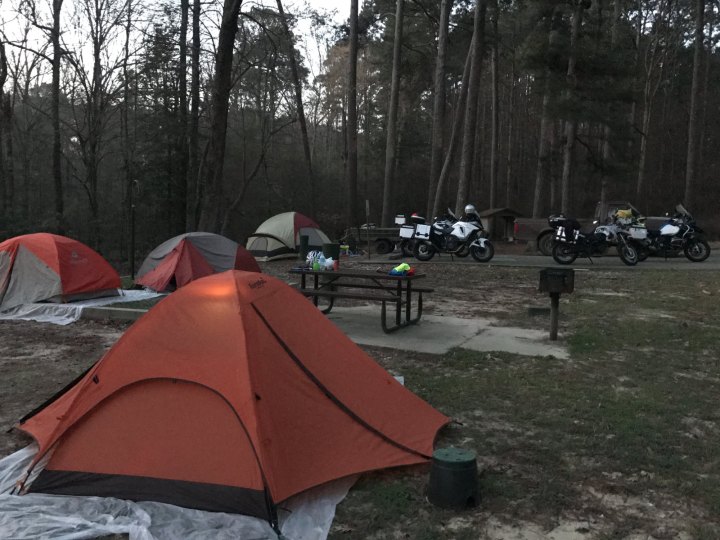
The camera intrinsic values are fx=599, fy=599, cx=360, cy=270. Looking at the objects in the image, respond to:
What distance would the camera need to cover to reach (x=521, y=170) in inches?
1544

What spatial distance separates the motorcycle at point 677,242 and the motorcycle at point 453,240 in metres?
3.67

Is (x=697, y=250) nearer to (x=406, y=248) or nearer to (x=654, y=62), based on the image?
(x=406, y=248)

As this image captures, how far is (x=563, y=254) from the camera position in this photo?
14.4 metres

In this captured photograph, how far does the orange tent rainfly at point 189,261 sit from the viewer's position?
10.7 m

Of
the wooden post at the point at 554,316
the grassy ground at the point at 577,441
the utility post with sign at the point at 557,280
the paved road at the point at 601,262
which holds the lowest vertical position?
the grassy ground at the point at 577,441

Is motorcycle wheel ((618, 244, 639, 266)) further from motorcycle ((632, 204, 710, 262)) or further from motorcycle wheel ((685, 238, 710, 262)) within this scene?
motorcycle wheel ((685, 238, 710, 262))

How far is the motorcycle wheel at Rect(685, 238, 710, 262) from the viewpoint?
1448 cm

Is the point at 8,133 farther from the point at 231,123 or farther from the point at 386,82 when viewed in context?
the point at 386,82

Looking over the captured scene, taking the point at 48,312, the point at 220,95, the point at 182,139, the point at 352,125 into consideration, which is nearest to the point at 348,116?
the point at 352,125

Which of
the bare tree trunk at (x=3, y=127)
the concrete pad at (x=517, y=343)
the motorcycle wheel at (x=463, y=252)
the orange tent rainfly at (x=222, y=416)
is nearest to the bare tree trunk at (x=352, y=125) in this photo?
the motorcycle wheel at (x=463, y=252)

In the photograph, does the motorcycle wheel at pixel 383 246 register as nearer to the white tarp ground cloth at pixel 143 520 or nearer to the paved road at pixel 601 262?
the paved road at pixel 601 262

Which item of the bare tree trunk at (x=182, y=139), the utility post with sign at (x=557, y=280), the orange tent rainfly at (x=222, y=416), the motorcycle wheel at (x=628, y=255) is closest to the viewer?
the orange tent rainfly at (x=222, y=416)

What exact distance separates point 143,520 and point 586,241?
13.0 meters

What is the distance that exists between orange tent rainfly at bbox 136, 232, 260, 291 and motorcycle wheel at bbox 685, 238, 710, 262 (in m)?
10.6
